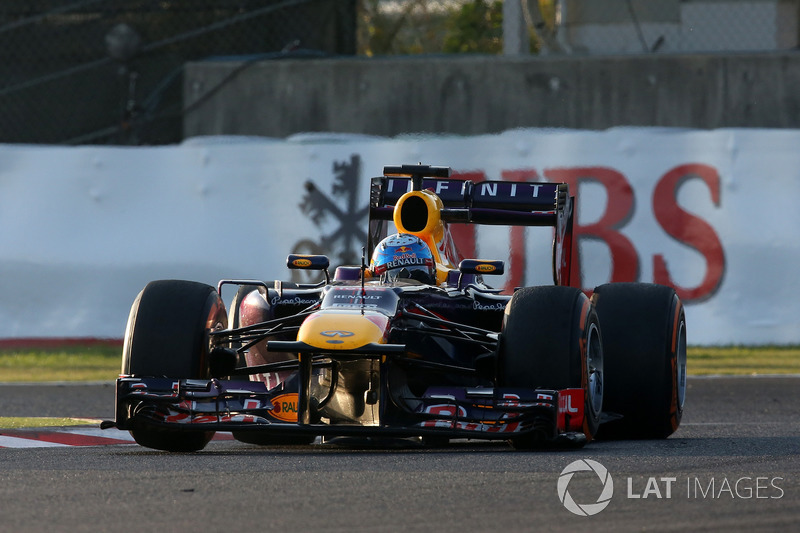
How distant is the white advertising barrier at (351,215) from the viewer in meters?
12.8

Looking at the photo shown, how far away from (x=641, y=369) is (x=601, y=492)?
2.72 m

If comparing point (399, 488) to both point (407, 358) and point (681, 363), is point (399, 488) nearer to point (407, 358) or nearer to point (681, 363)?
point (407, 358)

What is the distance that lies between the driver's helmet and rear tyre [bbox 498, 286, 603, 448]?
1.08 m

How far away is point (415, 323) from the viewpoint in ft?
24.0

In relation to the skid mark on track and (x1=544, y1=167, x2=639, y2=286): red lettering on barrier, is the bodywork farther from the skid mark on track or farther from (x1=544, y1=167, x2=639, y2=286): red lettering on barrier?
(x1=544, y1=167, x2=639, y2=286): red lettering on barrier

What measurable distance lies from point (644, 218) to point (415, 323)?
610cm

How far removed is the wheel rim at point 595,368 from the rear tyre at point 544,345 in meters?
0.24

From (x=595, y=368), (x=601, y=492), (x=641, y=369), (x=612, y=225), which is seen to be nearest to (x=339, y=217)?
(x=612, y=225)

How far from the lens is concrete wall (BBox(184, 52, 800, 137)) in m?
14.9

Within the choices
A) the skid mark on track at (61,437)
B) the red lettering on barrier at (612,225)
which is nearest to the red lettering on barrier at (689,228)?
the red lettering on barrier at (612,225)

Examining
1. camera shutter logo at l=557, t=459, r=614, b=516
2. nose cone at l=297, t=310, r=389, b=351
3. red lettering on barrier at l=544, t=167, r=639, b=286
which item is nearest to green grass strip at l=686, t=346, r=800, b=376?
red lettering on barrier at l=544, t=167, r=639, b=286

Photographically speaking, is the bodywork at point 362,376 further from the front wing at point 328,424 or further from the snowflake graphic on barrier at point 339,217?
the snowflake graphic on barrier at point 339,217

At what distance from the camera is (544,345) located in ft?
22.6

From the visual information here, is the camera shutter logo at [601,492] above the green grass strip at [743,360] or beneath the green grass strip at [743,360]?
above
